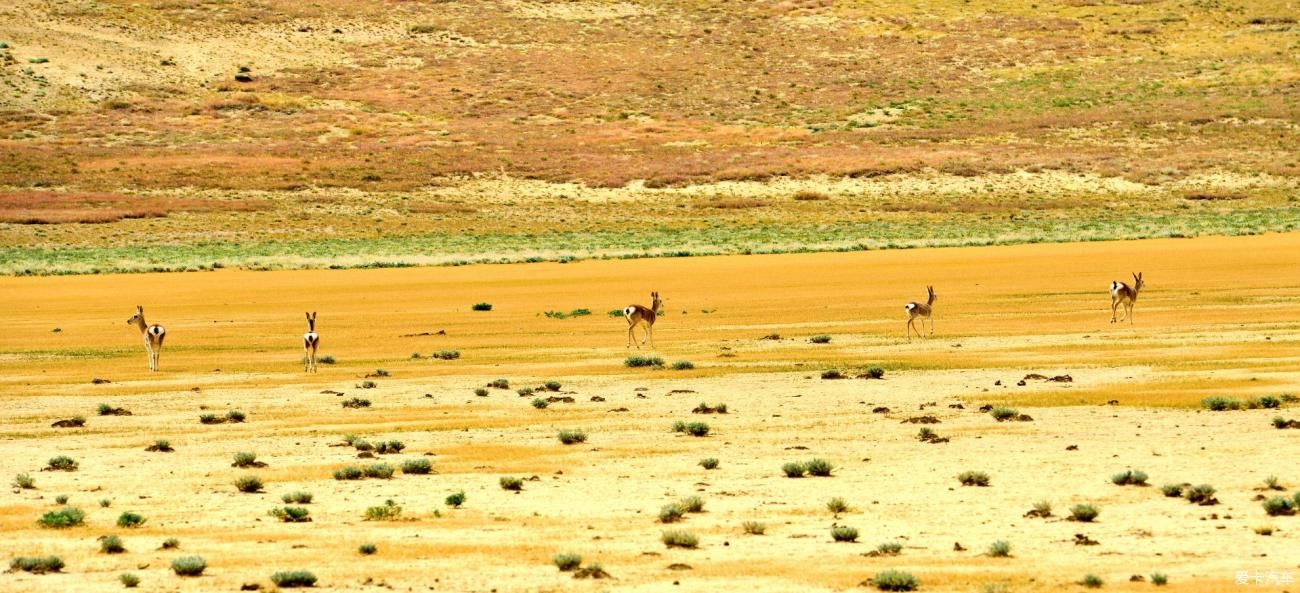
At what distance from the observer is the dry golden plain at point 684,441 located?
1406cm

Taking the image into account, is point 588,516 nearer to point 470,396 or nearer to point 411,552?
point 411,552

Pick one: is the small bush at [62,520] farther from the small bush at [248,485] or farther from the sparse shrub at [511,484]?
the sparse shrub at [511,484]

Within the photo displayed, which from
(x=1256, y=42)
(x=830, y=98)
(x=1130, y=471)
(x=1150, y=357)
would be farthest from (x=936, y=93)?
(x=1130, y=471)

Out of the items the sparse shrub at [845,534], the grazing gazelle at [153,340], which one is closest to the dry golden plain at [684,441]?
the sparse shrub at [845,534]

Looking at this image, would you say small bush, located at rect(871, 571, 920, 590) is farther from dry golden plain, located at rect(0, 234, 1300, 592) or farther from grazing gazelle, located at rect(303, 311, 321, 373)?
grazing gazelle, located at rect(303, 311, 321, 373)

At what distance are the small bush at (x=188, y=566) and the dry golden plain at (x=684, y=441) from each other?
104 millimetres

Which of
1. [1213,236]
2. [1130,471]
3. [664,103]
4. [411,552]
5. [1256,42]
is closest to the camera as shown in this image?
[411,552]

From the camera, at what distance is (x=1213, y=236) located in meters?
70.9

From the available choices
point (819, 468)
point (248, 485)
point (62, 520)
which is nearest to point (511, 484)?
point (248, 485)

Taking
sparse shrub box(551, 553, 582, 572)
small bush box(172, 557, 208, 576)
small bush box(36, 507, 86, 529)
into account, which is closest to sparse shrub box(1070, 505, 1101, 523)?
sparse shrub box(551, 553, 582, 572)

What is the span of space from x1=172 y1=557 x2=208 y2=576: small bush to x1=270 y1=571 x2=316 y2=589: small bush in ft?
2.57

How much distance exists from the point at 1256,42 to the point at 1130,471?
118m

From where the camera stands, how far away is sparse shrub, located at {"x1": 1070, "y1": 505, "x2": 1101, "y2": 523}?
15.3 meters

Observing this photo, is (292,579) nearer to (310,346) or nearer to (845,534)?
(845,534)
